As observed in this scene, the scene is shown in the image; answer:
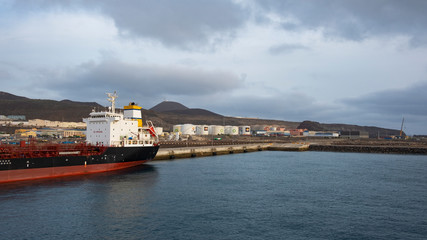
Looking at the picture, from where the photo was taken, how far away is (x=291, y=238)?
18328mm

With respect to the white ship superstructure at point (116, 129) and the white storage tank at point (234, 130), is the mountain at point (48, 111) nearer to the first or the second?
the white storage tank at point (234, 130)

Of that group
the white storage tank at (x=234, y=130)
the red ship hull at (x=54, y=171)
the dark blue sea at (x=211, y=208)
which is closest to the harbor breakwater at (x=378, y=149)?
the dark blue sea at (x=211, y=208)

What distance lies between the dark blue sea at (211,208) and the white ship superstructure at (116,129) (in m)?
5.61

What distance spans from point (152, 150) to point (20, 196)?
65.1 ft

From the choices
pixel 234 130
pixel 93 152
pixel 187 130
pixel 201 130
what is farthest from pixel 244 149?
pixel 234 130

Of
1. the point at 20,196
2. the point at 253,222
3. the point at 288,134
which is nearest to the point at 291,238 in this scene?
the point at 253,222

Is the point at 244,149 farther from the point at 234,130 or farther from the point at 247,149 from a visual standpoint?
the point at 234,130

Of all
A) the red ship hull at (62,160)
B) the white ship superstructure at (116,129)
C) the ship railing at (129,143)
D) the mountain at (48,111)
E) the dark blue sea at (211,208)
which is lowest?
the dark blue sea at (211,208)

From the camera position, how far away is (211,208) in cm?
2431

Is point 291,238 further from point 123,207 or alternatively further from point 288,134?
point 288,134

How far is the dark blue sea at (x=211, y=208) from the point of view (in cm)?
1922

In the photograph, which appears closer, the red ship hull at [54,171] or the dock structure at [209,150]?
the red ship hull at [54,171]

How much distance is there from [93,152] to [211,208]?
22.3 meters

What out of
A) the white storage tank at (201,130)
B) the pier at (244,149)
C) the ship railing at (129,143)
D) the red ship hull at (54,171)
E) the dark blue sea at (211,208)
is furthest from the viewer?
the white storage tank at (201,130)
